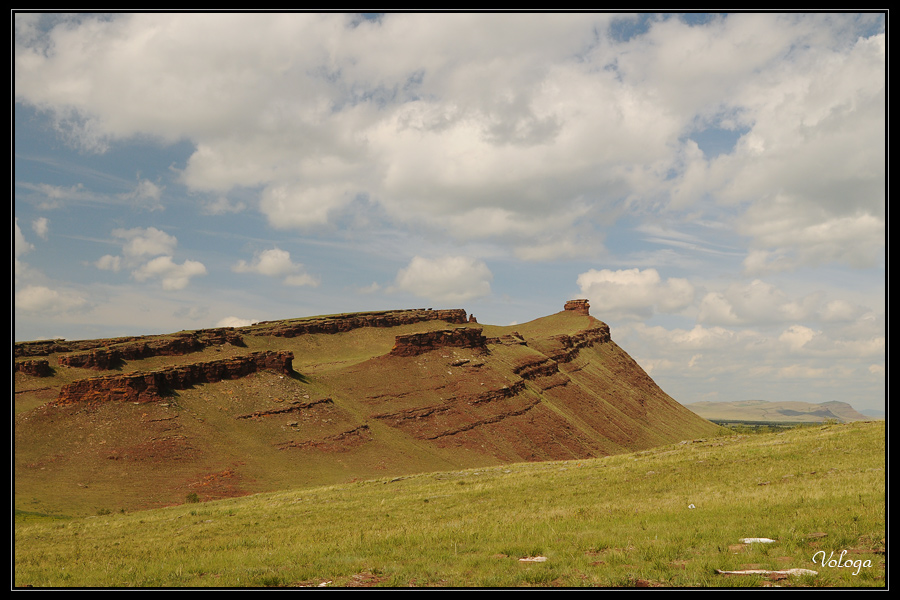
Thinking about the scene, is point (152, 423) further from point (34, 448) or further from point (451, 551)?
point (451, 551)

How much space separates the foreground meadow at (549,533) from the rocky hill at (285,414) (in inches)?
1129

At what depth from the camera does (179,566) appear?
55.6 feet

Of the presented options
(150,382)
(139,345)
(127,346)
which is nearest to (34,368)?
(127,346)

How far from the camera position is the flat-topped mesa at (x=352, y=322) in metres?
148

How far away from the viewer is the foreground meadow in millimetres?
13656

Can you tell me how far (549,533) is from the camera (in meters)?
18.6

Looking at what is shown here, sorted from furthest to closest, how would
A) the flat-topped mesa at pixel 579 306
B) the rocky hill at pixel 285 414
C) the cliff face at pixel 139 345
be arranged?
1. the flat-topped mesa at pixel 579 306
2. the cliff face at pixel 139 345
3. the rocky hill at pixel 285 414

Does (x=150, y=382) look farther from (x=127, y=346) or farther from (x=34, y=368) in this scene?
(x=127, y=346)

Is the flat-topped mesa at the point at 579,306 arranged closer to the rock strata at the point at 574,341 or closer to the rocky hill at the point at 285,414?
the rock strata at the point at 574,341

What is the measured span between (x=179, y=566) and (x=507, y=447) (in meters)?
73.6

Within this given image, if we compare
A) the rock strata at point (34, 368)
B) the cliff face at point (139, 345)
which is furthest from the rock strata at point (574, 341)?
the rock strata at point (34, 368)

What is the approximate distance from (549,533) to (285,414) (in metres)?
67.5

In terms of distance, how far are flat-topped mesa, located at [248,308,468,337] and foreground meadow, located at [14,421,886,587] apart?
113755 millimetres

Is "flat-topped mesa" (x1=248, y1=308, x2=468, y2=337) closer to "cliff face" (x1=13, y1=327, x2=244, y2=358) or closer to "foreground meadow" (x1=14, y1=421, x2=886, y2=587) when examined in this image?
"cliff face" (x1=13, y1=327, x2=244, y2=358)
